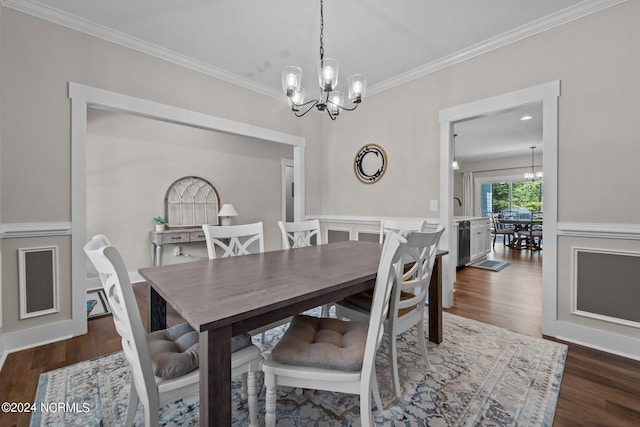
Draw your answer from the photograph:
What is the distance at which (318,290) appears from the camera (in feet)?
3.74

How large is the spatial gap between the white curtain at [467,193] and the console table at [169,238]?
7.99 m

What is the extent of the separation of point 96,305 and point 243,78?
3.05m

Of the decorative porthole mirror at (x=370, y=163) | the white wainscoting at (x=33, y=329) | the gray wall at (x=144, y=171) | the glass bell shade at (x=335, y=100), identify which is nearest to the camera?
the white wainscoting at (x=33, y=329)

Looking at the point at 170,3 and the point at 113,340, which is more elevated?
the point at 170,3

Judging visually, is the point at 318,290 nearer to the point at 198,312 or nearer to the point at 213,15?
the point at 198,312

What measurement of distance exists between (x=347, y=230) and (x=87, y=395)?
3.01 m

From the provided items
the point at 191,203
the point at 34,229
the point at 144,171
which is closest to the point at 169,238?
the point at 191,203

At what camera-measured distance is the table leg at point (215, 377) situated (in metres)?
0.84

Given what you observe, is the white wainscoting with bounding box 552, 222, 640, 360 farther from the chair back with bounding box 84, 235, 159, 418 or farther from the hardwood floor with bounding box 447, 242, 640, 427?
the chair back with bounding box 84, 235, 159, 418

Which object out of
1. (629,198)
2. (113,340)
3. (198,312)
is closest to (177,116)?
(113,340)

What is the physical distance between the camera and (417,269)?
1658 mm

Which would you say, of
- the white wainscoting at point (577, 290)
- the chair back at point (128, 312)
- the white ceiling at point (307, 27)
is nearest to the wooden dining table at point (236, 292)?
the chair back at point (128, 312)

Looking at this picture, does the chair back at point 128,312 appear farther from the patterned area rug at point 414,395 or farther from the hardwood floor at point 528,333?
the hardwood floor at point 528,333

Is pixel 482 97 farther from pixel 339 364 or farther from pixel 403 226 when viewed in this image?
pixel 339 364
